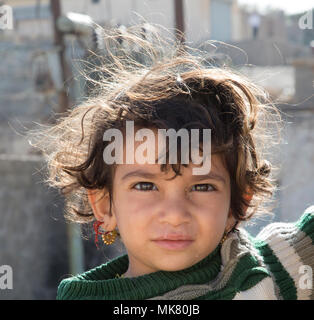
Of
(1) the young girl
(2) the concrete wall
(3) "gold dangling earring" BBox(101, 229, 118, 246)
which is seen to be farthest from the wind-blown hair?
(2) the concrete wall

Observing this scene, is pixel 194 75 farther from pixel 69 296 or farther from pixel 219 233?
pixel 69 296

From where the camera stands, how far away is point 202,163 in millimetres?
1391

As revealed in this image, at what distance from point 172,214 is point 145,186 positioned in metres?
0.12

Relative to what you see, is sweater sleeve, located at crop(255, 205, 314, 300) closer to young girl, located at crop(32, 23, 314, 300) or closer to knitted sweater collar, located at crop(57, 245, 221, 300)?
young girl, located at crop(32, 23, 314, 300)

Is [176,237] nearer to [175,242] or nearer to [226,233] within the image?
[175,242]

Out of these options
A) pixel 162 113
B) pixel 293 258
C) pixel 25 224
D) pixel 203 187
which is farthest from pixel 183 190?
pixel 25 224

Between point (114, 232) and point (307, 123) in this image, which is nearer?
point (114, 232)

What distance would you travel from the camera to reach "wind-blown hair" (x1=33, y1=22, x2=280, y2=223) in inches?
57.2

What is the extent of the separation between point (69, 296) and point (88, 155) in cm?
41

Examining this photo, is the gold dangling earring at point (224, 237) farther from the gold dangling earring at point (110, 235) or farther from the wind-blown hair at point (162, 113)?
the gold dangling earring at point (110, 235)

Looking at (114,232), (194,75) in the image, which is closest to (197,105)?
(194,75)

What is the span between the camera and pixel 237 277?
4.50 feet

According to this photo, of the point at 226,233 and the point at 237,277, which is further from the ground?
the point at 226,233

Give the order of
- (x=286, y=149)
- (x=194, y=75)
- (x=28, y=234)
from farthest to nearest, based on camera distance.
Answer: (x=28, y=234), (x=286, y=149), (x=194, y=75)
